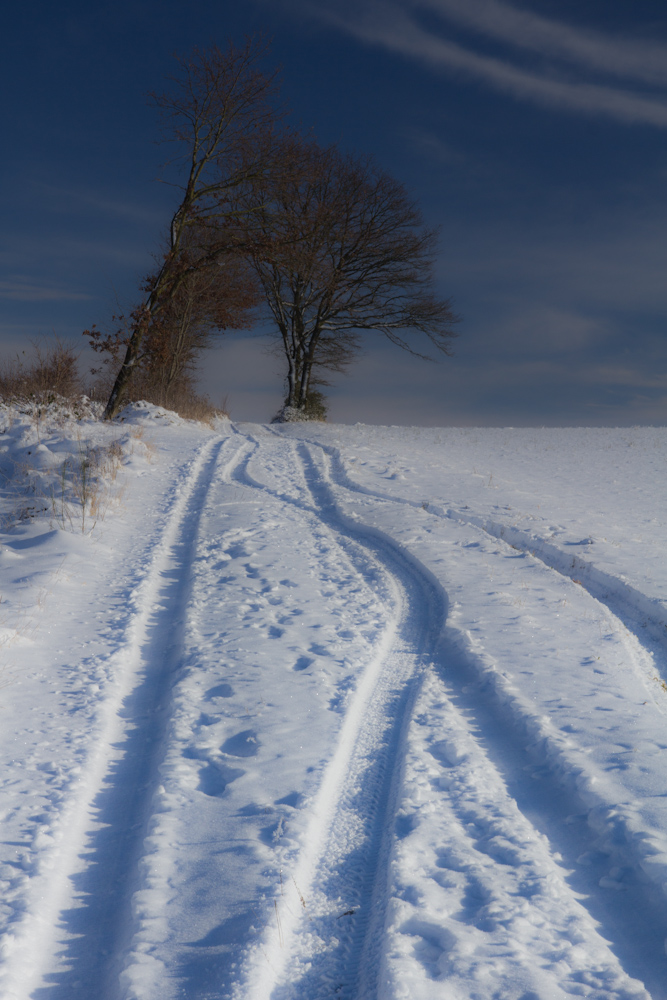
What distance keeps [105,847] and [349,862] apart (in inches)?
47.4

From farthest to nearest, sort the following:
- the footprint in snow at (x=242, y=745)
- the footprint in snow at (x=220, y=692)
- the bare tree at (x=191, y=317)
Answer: the bare tree at (x=191, y=317) → the footprint in snow at (x=220, y=692) → the footprint in snow at (x=242, y=745)

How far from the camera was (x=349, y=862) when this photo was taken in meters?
2.83

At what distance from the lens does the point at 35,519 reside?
25.8 feet

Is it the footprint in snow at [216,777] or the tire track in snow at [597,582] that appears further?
the tire track in snow at [597,582]

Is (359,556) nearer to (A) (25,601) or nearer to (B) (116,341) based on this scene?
(A) (25,601)

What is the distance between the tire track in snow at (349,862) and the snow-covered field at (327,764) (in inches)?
0.5

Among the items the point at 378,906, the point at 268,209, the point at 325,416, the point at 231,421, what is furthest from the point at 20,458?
the point at 325,416

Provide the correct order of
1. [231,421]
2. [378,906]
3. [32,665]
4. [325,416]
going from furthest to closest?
[325,416], [231,421], [32,665], [378,906]

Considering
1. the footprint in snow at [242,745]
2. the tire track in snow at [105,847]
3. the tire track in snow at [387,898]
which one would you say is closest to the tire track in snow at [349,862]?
the tire track in snow at [387,898]

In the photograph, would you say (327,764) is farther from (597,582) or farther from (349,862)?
(597,582)

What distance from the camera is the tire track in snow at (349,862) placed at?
2281 millimetres

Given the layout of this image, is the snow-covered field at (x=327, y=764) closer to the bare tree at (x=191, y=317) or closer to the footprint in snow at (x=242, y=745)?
the footprint in snow at (x=242, y=745)

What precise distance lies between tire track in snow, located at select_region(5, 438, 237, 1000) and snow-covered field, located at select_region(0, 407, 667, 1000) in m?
0.01

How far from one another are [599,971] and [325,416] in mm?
26515
